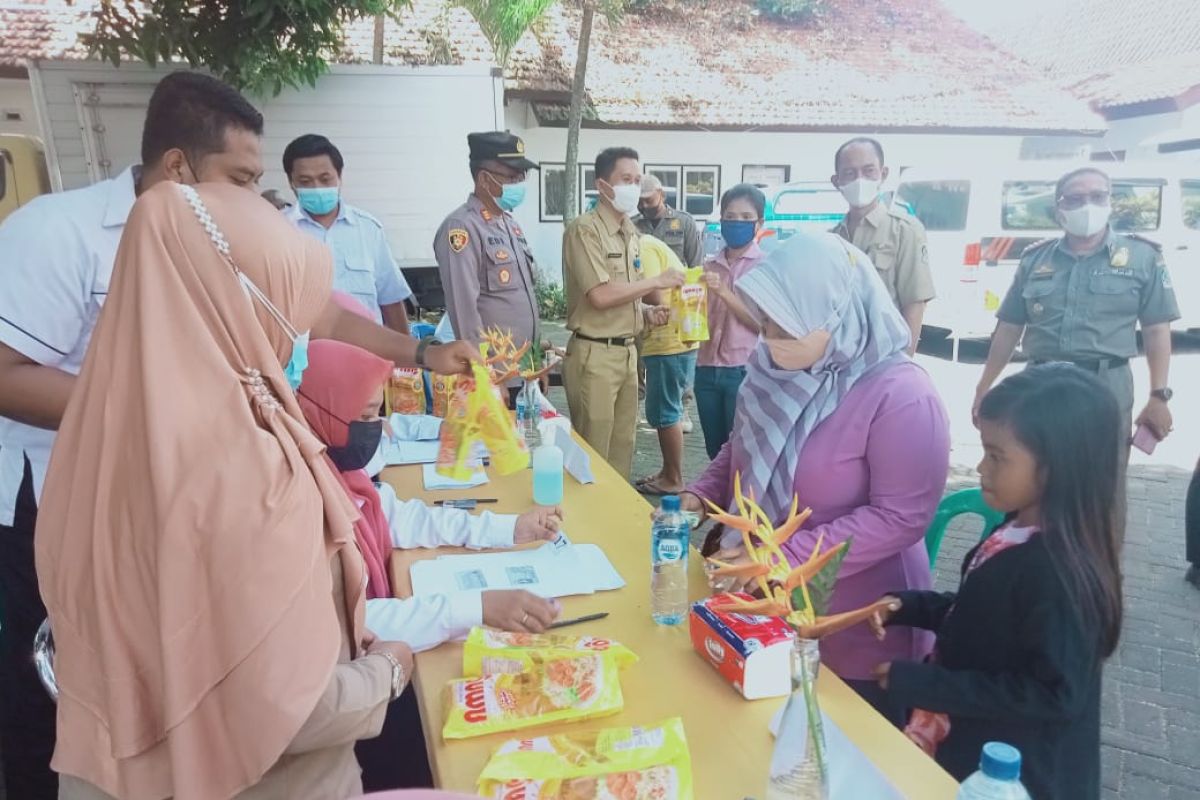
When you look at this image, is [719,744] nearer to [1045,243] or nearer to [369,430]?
[369,430]

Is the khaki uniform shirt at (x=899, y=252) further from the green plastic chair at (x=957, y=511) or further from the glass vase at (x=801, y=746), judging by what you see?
the glass vase at (x=801, y=746)

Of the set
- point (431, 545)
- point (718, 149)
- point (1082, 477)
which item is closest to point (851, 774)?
point (1082, 477)

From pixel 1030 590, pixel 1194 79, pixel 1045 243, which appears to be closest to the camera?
pixel 1030 590

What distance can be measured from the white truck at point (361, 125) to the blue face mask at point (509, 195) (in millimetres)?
2772

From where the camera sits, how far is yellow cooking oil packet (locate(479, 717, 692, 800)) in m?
1.12

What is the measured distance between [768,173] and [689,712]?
11862 mm

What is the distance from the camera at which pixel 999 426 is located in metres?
1.49

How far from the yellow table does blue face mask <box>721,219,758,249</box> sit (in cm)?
259

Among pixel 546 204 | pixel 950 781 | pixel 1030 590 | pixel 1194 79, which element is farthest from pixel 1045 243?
pixel 1194 79

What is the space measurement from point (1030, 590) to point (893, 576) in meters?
0.51

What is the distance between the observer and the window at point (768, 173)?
12219mm

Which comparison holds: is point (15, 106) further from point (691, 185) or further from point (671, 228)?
point (671, 228)

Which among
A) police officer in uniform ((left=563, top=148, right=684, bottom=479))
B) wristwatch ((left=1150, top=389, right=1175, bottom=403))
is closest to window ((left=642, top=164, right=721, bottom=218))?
police officer in uniform ((left=563, top=148, right=684, bottom=479))

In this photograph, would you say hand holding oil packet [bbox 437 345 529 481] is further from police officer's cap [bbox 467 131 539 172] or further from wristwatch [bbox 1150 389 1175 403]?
wristwatch [bbox 1150 389 1175 403]
